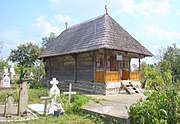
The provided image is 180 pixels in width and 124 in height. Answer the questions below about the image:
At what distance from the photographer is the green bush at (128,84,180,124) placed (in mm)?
4996

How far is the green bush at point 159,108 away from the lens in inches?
197

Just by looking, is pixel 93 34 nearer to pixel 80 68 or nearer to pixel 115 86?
pixel 80 68

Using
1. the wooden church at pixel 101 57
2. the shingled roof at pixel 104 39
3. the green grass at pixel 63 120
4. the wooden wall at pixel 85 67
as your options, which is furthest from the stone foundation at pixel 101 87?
the green grass at pixel 63 120

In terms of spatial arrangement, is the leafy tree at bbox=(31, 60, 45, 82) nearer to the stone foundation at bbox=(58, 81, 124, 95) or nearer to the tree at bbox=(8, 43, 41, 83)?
the tree at bbox=(8, 43, 41, 83)

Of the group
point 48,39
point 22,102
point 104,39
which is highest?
point 48,39

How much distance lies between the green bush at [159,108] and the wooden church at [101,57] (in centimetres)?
681

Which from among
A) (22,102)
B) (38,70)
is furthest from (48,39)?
(22,102)

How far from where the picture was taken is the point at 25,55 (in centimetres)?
2477

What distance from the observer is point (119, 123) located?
5.80 meters

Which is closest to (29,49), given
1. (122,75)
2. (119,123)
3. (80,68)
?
(80,68)

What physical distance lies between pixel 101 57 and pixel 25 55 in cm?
1393

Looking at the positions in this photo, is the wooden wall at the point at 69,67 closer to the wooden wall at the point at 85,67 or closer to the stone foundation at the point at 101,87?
the wooden wall at the point at 85,67

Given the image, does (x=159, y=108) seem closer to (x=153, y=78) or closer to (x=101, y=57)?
(x=153, y=78)

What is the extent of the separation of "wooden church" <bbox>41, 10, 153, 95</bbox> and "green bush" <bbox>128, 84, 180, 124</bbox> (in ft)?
22.3
